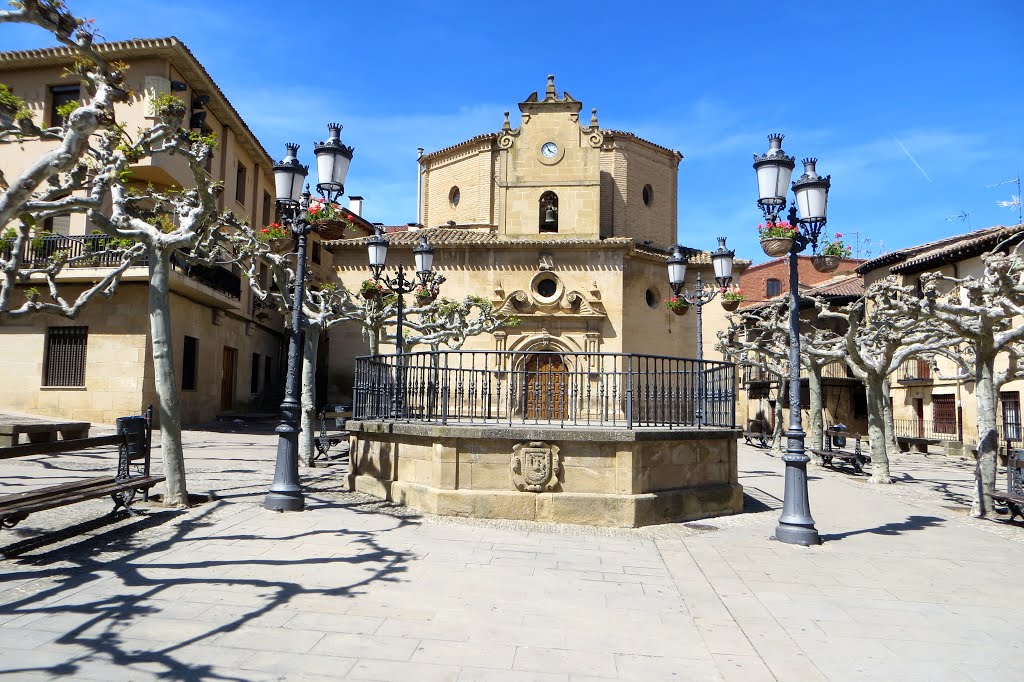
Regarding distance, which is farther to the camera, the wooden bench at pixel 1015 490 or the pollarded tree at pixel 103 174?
Result: the wooden bench at pixel 1015 490

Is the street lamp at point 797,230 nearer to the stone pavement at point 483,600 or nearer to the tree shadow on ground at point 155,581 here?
the stone pavement at point 483,600

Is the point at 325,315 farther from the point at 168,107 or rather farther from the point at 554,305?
the point at 554,305

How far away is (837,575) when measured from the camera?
21.7 ft

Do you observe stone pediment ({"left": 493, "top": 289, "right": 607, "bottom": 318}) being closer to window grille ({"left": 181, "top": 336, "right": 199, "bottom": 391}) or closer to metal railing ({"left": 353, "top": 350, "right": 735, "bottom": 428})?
window grille ({"left": 181, "top": 336, "right": 199, "bottom": 391})

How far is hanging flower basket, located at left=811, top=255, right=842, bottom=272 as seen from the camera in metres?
9.83

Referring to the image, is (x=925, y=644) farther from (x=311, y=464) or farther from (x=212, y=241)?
(x=212, y=241)

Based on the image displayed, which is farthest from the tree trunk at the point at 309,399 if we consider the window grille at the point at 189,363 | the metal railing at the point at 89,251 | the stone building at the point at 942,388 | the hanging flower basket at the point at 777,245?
the stone building at the point at 942,388

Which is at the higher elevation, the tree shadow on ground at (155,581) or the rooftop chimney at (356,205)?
the rooftop chimney at (356,205)

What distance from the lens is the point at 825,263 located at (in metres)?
9.84

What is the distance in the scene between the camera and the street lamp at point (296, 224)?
8773 millimetres

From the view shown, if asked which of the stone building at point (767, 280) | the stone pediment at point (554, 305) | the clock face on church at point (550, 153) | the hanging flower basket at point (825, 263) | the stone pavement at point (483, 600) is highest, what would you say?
the clock face on church at point (550, 153)

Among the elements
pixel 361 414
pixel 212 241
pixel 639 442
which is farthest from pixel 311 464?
pixel 639 442

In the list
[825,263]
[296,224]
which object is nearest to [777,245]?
[825,263]

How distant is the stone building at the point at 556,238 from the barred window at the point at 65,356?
10.5 metres
